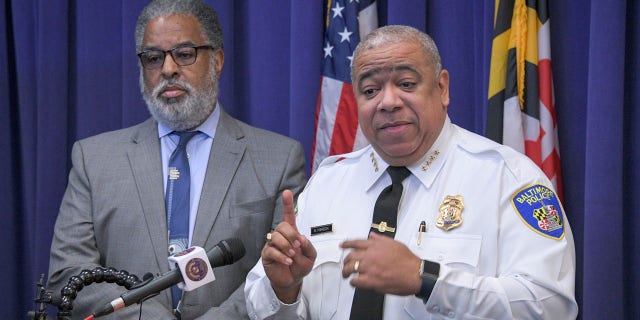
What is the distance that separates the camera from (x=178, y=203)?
2.86 metres

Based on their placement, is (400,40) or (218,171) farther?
(218,171)

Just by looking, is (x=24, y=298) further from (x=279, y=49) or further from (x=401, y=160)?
(x=401, y=160)

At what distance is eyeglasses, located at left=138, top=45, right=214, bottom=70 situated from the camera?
3057 millimetres

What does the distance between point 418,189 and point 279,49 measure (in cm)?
172

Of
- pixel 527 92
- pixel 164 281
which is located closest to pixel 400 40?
pixel 527 92

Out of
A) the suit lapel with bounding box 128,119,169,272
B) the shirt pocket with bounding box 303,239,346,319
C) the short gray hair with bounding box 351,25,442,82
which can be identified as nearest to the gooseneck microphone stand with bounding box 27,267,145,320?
the shirt pocket with bounding box 303,239,346,319

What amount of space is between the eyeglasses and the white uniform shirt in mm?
894

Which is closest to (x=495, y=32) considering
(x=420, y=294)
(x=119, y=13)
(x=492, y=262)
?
(x=492, y=262)

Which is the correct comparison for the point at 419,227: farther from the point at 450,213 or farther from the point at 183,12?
the point at 183,12

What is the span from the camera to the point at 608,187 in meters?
2.87

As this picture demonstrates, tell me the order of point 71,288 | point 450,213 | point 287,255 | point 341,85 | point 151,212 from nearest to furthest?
point 71,288, point 287,255, point 450,213, point 151,212, point 341,85

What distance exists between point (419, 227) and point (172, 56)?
4.66ft

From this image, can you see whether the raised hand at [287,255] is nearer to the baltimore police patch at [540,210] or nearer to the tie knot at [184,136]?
the baltimore police patch at [540,210]

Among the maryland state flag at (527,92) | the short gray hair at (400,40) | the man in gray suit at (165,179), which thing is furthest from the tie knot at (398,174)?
the maryland state flag at (527,92)
